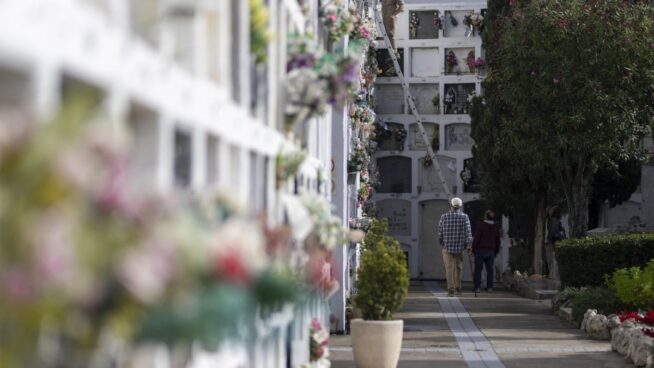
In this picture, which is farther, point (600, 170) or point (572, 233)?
point (600, 170)

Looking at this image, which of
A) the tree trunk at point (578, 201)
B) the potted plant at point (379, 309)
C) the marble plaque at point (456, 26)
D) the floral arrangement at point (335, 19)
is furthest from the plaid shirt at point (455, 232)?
the marble plaque at point (456, 26)

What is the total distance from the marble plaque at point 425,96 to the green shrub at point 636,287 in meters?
26.6

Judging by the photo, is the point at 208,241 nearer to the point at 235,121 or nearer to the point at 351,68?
the point at 235,121

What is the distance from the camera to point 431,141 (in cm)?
4550

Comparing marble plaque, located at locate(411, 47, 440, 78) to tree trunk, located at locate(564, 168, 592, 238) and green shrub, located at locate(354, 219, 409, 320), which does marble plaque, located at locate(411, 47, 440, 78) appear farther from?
green shrub, located at locate(354, 219, 409, 320)

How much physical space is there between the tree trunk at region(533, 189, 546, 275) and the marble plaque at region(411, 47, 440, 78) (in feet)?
34.3

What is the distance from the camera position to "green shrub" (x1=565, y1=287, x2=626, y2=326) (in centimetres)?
1928

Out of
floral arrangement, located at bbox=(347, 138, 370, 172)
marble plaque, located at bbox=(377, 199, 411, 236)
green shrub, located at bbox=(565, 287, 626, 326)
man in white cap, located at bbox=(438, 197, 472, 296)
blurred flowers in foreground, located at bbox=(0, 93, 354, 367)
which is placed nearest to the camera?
blurred flowers in foreground, located at bbox=(0, 93, 354, 367)

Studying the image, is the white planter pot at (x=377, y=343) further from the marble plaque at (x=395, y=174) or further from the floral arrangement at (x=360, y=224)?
the marble plaque at (x=395, y=174)

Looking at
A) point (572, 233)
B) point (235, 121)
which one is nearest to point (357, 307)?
point (235, 121)

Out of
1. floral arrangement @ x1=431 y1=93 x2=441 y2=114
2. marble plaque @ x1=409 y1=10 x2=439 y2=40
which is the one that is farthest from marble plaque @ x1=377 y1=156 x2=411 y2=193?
marble plaque @ x1=409 y1=10 x2=439 y2=40

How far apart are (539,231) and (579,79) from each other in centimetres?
1083

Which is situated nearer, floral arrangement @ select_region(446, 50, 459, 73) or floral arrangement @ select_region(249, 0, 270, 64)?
floral arrangement @ select_region(249, 0, 270, 64)

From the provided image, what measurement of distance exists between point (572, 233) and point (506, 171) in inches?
242
